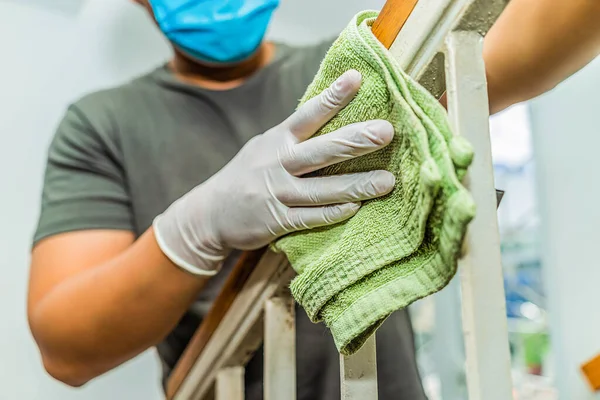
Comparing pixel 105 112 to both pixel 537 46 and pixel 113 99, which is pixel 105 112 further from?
pixel 537 46

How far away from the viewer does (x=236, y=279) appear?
22.2 inches

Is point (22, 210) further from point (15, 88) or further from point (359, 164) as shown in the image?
point (359, 164)

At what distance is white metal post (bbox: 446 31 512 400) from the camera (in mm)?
278

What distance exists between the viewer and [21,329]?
131 cm

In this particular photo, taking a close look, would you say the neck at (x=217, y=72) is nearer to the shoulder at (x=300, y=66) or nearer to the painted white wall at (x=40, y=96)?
the shoulder at (x=300, y=66)

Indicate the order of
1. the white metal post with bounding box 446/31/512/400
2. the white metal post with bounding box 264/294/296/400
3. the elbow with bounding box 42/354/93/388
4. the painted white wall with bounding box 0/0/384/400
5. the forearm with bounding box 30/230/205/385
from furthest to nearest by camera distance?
the painted white wall with bounding box 0/0/384/400 < the elbow with bounding box 42/354/93/388 < the forearm with bounding box 30/230/205/385 < the white metal post with bounding box 264/294/296/400 < the white metal post with bounding box 446/31/512/400

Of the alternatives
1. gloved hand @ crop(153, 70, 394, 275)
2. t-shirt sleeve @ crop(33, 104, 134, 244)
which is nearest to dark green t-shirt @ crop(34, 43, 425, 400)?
t-shirt sleeve @ crop(33, 104, 134, 244)

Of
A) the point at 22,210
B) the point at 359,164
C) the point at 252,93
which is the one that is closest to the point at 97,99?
the point at 252,93

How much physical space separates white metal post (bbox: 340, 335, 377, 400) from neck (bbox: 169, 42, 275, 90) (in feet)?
2.27

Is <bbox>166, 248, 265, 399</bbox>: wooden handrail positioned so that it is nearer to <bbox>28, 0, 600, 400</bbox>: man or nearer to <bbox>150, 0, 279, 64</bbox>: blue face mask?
<bbox>28, 0, 600, 400</bbox>: man

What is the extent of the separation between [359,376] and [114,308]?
0.37m

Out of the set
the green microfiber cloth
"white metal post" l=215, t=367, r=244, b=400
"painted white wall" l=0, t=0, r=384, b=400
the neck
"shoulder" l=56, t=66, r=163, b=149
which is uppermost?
the green microfiber cloth

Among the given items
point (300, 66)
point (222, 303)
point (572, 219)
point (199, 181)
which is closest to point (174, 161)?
point (199, 181)

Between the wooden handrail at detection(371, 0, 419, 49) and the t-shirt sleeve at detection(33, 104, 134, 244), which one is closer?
the wooden handrail at detection(371, 0, 419, 49)
